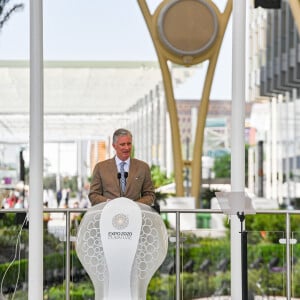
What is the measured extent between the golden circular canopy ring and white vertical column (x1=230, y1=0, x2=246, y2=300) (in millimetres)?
6136

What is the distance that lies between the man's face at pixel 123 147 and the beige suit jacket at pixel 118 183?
11 centimetres

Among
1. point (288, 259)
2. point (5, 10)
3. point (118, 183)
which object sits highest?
point (5, 10)

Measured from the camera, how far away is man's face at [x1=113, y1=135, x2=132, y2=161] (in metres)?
6.06

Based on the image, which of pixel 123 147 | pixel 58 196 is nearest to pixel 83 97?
pixel 58 196

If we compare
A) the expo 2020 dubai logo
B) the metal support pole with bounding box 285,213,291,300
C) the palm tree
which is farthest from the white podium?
the palm tree

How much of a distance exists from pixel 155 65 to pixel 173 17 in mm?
8081

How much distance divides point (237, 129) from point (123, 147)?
0.78 meters

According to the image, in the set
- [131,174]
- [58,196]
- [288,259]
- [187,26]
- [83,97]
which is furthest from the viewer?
[83,97]

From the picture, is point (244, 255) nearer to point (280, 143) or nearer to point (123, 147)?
point (123, 147)

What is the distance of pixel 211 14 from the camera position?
12.8 meters

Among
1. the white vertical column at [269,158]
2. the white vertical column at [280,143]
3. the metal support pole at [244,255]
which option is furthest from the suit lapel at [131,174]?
the white vertical column at [280,143]

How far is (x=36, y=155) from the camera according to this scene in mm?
6012

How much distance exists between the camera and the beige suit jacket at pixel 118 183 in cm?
617

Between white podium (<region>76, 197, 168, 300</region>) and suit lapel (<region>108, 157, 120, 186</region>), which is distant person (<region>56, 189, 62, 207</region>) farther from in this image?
white podium (<region>76, 197, 168, 300</region>)
